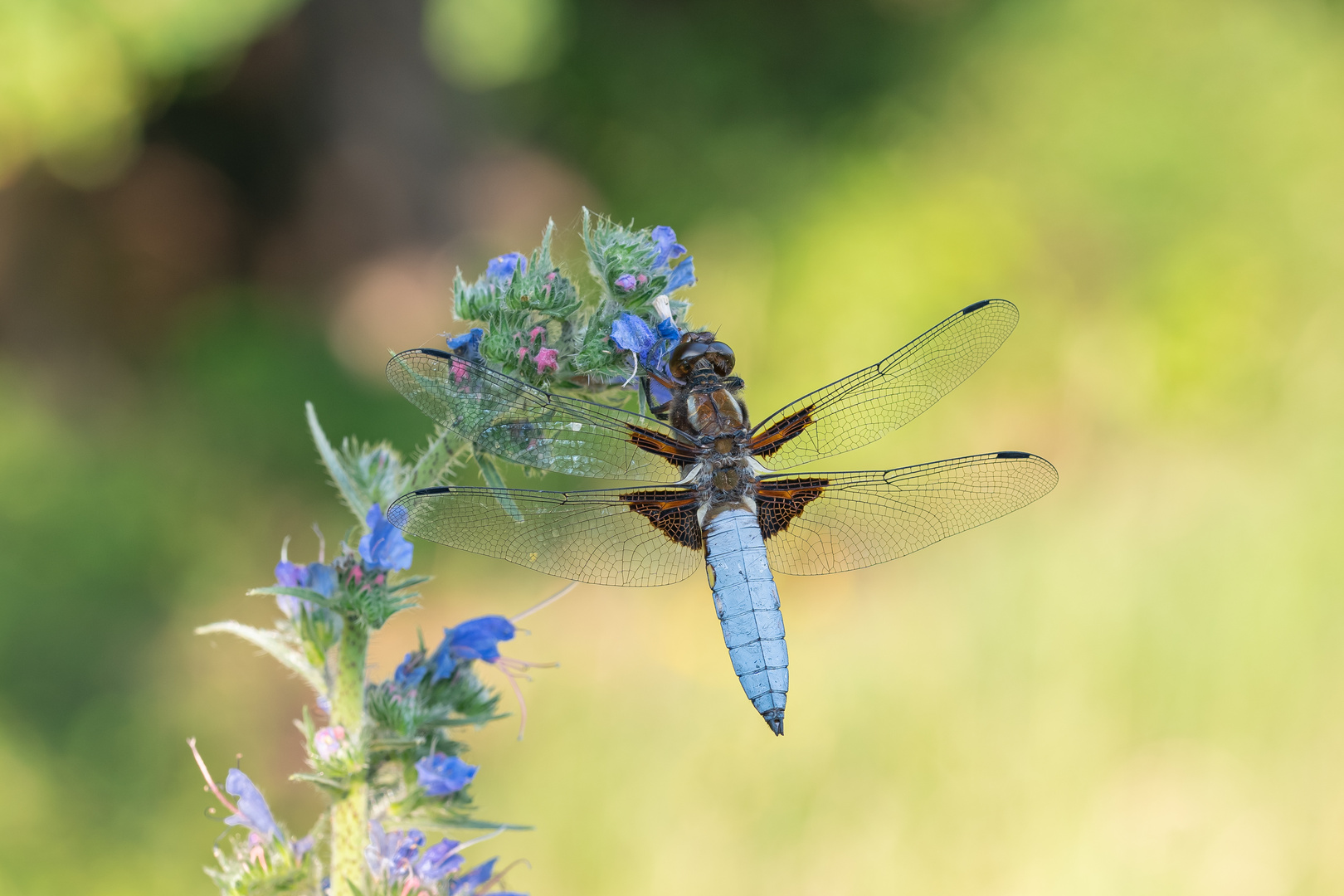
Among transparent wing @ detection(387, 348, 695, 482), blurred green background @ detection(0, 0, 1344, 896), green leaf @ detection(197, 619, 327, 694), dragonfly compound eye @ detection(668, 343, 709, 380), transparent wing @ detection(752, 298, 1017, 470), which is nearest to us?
green leaf @ detection(197, 619, 327, 694)

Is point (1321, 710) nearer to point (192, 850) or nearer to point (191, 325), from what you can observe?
point (192, 850)

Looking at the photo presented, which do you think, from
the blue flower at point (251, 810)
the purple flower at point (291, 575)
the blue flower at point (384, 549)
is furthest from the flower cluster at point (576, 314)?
the blue flower at point (251, 810)

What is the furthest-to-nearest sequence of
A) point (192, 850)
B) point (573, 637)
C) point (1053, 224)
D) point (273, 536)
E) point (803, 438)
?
point (1053, 224) < point (273, 536) < point (573, 637) < point (192, 850) < point (803, 438)

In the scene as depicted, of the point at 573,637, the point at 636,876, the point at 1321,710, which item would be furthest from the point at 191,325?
the point at 1321,710

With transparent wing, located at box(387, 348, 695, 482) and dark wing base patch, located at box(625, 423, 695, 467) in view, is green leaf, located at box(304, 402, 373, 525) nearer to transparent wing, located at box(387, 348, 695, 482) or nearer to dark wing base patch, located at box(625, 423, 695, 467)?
transparent wing, located at box(387, 348, 695, 482)

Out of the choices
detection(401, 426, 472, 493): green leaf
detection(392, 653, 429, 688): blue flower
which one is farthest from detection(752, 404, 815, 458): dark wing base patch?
detection(392, 653, 429, 688): blue flower

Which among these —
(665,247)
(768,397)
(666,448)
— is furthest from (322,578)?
(768,397)
